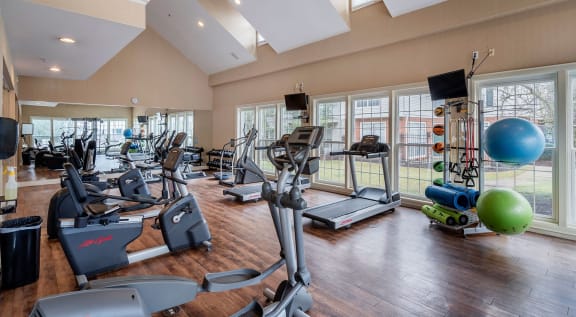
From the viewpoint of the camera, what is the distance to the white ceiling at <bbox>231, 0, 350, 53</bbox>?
602 cm

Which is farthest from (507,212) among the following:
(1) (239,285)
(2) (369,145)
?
(1) (239,285)

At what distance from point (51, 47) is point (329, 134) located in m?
5.79

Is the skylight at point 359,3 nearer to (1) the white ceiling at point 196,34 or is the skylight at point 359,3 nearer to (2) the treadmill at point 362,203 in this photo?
(2) the treadmill at point 362,203

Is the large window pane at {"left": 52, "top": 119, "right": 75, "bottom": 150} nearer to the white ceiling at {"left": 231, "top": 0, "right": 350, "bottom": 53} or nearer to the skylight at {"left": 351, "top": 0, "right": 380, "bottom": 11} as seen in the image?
the white ceiling at {"left": 231, "top": 0, "right": 350, "bottom": 53}

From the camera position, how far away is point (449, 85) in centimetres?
456

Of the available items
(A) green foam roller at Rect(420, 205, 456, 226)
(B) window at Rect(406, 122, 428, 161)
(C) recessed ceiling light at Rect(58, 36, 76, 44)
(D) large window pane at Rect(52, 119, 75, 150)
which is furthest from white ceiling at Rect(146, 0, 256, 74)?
(A) green foam roller at Rect(420, 205, 456, 226)

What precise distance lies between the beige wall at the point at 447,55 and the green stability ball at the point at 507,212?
81.9 inches

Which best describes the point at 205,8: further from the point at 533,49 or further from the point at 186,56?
the point at 533,49

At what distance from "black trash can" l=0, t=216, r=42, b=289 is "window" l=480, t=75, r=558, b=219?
5.84m

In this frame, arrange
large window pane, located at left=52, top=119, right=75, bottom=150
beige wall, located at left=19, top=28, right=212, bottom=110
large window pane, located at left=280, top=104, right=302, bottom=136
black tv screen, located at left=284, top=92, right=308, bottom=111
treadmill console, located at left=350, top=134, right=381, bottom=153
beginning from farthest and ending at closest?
1. large window pane, located at left=52, top=119, right=75, bottom=150
2. beige wall, located at left=19, top=28, right=212, bottom=110
3. large window pane, located at left=280, top=104, right=302, bottom=136
4. black tv screen, located at left=284, top=92, right=308, bottom=111
5. treadmill console, located at left=350, top=134, right=381, bottom=153

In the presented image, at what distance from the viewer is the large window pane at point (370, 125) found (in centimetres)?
608

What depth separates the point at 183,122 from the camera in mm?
10844

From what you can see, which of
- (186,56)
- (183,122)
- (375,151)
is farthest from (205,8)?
(375,151)

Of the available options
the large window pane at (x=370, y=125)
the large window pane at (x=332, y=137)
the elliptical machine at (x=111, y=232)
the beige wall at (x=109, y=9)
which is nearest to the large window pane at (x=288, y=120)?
the large window pane at (x=332, y=137)
